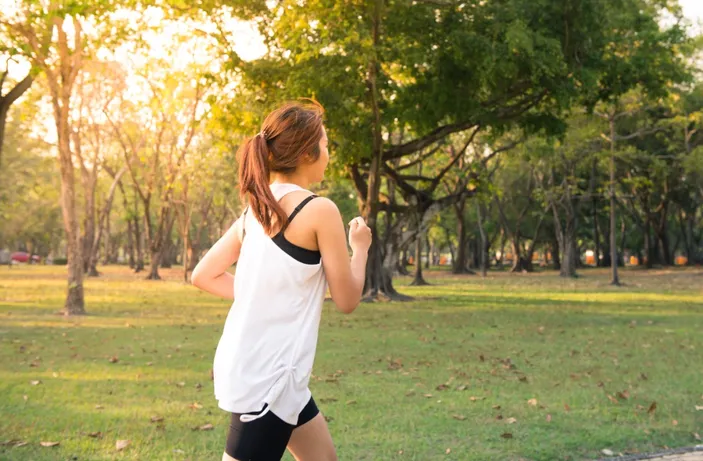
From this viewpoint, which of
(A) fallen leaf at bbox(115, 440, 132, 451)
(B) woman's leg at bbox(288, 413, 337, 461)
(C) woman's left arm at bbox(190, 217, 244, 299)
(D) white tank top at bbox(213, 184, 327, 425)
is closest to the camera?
(D) white tank top at bbox(213, 184, 327, 425)

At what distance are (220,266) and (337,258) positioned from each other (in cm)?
60

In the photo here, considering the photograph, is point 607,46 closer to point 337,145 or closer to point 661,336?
point 337,145

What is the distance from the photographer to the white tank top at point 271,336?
9.14 ft

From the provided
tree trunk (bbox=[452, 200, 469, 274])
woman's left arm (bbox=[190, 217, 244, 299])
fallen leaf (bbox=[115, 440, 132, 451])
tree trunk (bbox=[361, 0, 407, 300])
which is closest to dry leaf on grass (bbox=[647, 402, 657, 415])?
fallen leaf (bbox=[115, 440, 132, 451])

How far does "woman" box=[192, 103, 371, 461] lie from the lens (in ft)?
9.16

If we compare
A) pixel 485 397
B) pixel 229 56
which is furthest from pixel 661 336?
pixel 229 56

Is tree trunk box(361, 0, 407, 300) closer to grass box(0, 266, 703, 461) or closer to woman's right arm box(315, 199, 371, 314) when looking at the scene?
grass box(0, 266, 703, 461)

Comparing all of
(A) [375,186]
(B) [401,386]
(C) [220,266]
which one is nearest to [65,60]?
(A) [375,186]

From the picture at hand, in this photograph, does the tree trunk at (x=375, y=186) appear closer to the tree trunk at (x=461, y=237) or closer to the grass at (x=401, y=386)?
the grass at (x=401, y=386)

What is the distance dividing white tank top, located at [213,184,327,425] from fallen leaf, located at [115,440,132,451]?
4.29m

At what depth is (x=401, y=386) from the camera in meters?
9.98

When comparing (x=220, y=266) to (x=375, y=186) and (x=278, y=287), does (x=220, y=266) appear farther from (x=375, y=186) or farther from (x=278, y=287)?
(x=375, y=186)

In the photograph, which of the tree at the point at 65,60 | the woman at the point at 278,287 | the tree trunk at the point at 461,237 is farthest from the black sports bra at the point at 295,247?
the tree trunk at the point at 461,237

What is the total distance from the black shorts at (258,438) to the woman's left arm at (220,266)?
55cm
